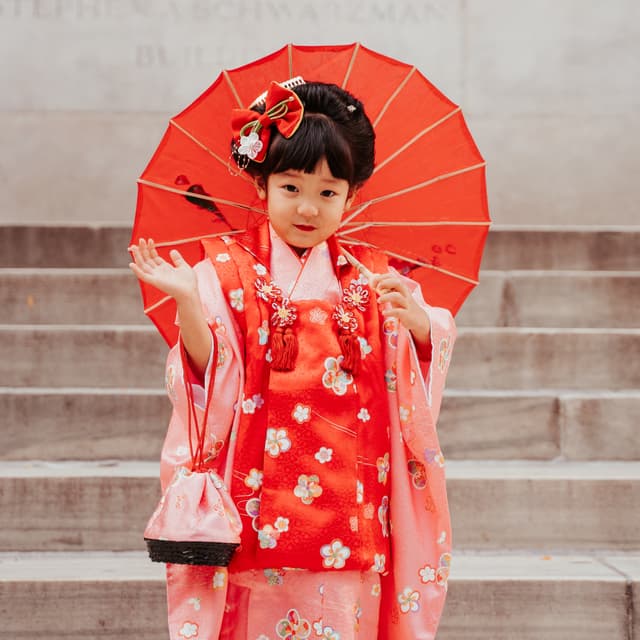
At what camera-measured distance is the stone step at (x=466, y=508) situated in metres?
2.94

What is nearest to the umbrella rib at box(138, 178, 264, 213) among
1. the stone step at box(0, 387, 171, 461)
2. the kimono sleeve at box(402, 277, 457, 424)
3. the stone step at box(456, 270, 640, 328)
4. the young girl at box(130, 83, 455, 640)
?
the young girl at box(130, 83, 455, 640)

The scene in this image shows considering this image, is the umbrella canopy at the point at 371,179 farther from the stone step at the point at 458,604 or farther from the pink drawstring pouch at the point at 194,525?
the stone step at the point at 458,604

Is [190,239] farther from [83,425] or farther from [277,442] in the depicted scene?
[83,425]

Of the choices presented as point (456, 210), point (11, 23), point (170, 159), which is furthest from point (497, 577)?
point (11, 23)

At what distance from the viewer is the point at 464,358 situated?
362cm

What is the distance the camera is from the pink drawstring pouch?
1732 mm

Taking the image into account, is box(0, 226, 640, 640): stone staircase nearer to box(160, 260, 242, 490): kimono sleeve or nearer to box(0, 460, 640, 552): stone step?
box(0, 460, 640, 552): stone step

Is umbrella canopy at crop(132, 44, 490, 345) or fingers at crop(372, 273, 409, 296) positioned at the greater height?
umbrella canopy at crop(132, 44, 490, 345)

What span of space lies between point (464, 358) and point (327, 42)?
116 inches

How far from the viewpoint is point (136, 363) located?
11.7 feet

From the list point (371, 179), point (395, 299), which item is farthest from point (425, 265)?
point (395, 299)

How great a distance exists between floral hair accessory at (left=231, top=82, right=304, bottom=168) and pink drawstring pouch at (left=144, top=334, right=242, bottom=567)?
68cm

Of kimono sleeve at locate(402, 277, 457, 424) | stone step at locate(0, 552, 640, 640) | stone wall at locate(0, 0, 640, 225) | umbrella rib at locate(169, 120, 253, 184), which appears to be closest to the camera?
kimono sleeve at locate(402, 277, 457, 424)

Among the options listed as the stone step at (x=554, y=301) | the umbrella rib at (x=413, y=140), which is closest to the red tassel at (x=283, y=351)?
the umbrella rib at (x=413, y=140)
